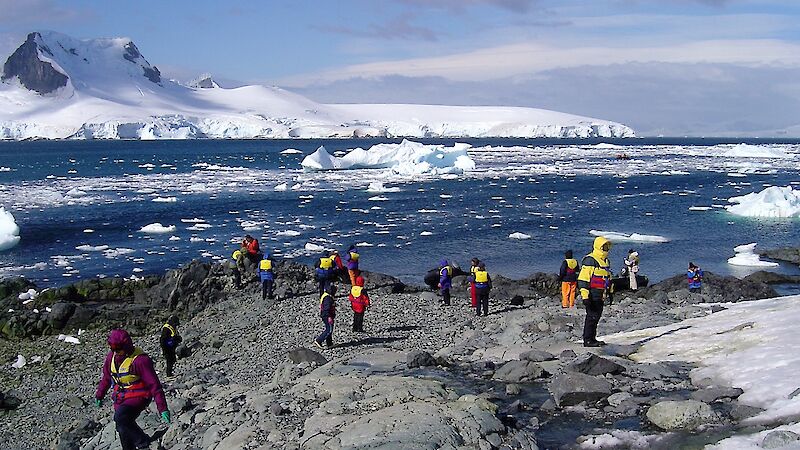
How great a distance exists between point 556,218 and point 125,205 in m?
27.0

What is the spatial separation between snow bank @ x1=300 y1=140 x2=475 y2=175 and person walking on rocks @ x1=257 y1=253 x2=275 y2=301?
174ft

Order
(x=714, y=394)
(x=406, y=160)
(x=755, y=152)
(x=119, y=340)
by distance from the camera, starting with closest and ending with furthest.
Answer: (x=119, y=340) → (x=714, y=394) → (x=406, y=160) → (x=755, y=152)

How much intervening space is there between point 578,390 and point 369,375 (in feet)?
9.26

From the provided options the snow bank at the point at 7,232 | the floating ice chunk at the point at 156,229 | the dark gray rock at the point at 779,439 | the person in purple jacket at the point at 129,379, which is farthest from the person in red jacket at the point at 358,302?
the floating ice chunk at the point at 156,229

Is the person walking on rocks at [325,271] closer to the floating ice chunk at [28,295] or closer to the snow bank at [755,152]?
the floating ice chunk at [28,295]

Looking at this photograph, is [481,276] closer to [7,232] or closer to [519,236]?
[519,236]

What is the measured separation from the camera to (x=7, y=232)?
3180 cm

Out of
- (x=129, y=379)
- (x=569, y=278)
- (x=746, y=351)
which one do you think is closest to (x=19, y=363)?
(x=129, y=379)

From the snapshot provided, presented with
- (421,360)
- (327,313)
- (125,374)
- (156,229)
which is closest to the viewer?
(125,374)

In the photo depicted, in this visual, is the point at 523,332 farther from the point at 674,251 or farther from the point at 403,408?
the point at 674,251

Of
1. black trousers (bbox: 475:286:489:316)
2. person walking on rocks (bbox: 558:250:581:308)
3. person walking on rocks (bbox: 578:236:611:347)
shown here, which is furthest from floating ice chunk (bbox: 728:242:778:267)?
person walking on rocks (bbox: 578:236:611:347)

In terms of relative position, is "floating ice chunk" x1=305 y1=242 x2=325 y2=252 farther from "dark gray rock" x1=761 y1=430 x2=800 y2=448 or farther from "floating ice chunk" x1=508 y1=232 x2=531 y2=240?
"dark gray rock" x1=761 y1=430 x2=800 y2=448

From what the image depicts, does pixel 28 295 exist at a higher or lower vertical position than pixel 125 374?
lower

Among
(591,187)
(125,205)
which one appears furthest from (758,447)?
(591,187)
